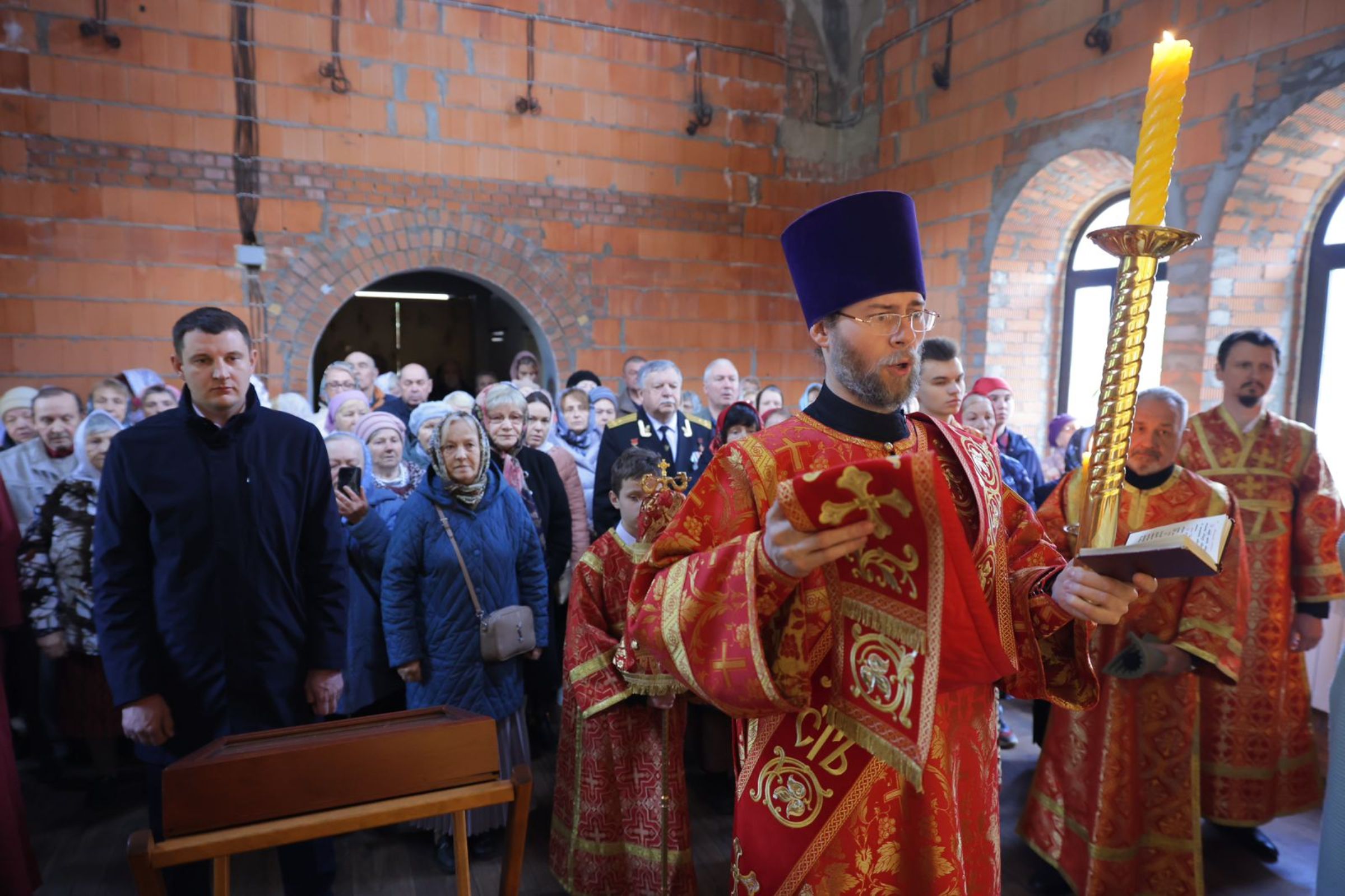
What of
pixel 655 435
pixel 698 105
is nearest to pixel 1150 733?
pixel 655 435

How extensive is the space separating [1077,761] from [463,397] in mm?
3984

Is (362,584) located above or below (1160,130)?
below

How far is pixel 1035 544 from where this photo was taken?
5.44ft

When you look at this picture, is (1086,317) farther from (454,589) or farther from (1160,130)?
(1160,130)

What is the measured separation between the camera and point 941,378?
10.7ft

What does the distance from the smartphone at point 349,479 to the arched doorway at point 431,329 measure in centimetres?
1058

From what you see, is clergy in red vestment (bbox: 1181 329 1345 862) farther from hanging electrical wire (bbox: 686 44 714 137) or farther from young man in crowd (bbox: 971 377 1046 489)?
hanging electrical wire (bbox: 686 44 714 137)

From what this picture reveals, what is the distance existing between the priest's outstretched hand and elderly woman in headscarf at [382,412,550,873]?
2.17 metres

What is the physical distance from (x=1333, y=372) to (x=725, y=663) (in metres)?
5.92

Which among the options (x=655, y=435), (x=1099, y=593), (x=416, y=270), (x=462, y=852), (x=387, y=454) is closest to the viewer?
(x=1099, y=593)

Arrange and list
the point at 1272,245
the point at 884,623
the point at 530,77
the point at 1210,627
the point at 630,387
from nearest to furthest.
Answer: the point at 884,623 → the point at 1210,627 → the point at 1272,245 → the point at 630,387 → the point at 530,77

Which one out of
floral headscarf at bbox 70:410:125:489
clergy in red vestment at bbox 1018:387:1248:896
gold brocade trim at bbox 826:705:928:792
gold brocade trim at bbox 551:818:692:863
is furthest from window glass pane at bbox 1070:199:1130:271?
floral headscarf at bbox 70:410:125:489

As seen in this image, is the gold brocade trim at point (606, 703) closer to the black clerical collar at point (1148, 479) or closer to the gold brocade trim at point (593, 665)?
the gold brocade trim at point (593, 665)

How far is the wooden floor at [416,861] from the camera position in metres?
2.88
